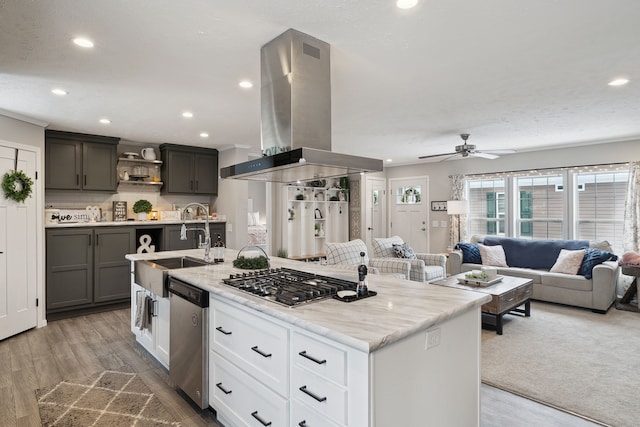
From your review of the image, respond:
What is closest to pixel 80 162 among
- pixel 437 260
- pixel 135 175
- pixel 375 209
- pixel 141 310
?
pixel 135 175

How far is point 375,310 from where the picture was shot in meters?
1.65

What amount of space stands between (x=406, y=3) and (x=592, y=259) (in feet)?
15.3

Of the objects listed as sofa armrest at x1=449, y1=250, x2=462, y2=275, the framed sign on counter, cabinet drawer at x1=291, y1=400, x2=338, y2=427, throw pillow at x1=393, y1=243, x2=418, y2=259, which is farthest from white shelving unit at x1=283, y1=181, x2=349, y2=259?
cabinet drawer at x1=291, y1=400, x2=338, y2=427

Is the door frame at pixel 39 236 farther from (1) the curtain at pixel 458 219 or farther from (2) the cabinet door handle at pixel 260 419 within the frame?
(1) the curtain at pixel 458 219

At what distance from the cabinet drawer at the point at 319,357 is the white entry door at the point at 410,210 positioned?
6755 mm

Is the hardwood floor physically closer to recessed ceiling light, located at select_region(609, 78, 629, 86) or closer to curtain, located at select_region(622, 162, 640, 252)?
recessed ceiling light, located at select_region(609, 78, 629, 86)

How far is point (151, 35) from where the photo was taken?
2170 millimetres

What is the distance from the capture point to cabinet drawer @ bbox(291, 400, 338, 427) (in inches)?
57.5

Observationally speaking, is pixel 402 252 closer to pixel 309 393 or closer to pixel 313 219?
pixel 313 219

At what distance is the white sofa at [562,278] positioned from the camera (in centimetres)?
455

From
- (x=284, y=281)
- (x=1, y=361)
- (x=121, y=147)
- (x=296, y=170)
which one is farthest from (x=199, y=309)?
(x=121, y=147)

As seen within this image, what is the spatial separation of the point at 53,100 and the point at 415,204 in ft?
22.2

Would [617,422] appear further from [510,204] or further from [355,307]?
[510,204]

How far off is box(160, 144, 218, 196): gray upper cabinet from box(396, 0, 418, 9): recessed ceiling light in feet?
15.5
